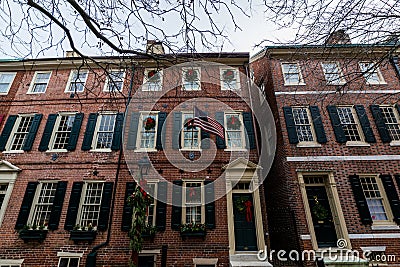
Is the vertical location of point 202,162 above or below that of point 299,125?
below

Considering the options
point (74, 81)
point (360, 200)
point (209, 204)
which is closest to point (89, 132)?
point (74, 81)

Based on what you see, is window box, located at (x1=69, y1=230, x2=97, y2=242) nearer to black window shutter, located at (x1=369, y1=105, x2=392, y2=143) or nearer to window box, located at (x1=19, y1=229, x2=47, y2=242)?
window box, located at (x1=19, y1=229, x2=47, y2=242)

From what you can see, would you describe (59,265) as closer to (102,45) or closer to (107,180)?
(107,180)

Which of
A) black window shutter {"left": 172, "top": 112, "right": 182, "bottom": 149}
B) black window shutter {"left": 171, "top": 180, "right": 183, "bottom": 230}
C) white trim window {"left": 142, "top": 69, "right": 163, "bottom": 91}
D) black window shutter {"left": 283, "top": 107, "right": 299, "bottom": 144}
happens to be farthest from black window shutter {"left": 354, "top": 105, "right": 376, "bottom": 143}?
white trim window {"left": 142, "top": 69, "right": 163, "bottom": 91}

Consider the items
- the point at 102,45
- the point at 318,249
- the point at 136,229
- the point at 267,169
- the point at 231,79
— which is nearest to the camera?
the point at 102,45

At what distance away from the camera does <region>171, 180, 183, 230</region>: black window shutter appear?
7.98 m

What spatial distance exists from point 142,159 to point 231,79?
5.76 m

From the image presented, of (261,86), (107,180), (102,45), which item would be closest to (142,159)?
(107,180)

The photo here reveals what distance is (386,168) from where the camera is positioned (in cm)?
839

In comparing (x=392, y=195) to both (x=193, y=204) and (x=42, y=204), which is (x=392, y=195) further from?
(x=42, y=204)

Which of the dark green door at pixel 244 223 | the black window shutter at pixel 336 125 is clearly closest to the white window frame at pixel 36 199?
the dark green door at pixel 244 223

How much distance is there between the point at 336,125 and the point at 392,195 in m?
3.20

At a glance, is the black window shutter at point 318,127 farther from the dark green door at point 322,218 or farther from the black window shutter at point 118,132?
the black window shutter at point 118,132

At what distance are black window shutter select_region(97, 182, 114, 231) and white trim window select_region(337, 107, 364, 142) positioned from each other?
1019cm
